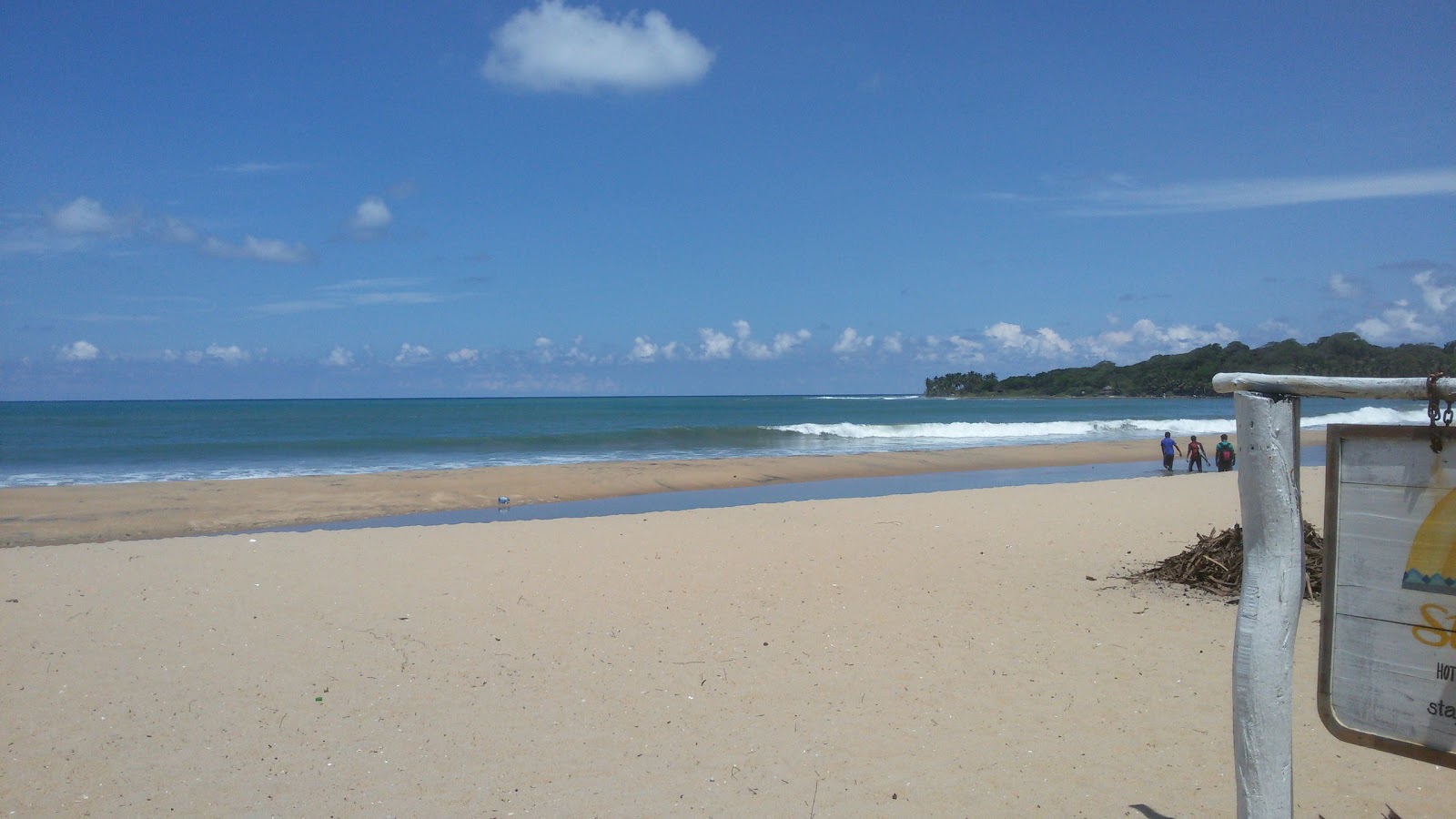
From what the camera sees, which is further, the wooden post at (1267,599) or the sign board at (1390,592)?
the wooden post at (1267,599)

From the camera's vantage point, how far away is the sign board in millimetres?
2279

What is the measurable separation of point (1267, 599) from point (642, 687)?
3793 millimetres

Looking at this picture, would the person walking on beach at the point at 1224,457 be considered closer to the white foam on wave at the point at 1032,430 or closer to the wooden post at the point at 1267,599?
the wooden post at the point at 1267,599

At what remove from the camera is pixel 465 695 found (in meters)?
5.51

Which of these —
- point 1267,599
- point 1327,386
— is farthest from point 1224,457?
point 1327,386

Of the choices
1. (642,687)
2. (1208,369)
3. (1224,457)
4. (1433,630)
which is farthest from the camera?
(1208,369)

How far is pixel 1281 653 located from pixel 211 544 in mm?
10900

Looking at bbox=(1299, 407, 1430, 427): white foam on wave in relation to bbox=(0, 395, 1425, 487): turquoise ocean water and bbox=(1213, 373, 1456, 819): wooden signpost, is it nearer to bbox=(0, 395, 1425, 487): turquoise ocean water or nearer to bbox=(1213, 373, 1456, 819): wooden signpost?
bbox=(0, 395, 1425, 487): turquoise ocean water

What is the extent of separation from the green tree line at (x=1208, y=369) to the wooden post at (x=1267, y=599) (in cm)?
21

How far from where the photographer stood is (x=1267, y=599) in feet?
8.69

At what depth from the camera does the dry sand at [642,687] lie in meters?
4.23

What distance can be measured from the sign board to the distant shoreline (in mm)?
14822

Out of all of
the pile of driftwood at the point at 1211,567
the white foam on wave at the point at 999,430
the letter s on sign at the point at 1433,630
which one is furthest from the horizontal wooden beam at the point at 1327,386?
the white foam on wave at the point at 999,430

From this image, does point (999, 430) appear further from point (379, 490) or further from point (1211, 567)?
point (1211, 567)
